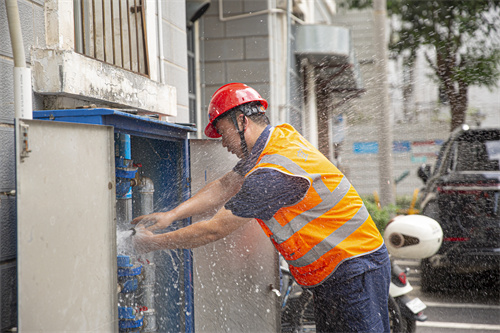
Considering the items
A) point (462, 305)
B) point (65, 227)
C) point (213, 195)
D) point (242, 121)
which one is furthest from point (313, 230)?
point (462, 305)

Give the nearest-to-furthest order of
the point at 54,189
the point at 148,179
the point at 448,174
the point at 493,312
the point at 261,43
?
the point at 54,189
the point at 148,179
the point at 493,312
the point at 448,174
the point at 261,43

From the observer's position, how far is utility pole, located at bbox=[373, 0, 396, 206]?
27.8ft

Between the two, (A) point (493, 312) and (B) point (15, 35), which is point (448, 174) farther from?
(B) point (15, 35)

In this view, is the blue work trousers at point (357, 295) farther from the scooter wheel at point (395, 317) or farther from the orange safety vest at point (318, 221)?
the scooter wheel at point (395, 317)

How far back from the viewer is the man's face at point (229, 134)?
304 cm

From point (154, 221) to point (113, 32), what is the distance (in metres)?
1.19

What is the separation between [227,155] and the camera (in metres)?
3.50

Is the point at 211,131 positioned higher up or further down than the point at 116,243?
higher up

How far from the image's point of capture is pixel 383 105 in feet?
27.6

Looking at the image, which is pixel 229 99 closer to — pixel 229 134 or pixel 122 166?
pixel 229 134

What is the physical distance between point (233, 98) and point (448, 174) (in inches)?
169

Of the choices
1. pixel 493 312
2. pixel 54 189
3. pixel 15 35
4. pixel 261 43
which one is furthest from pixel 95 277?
pixel 261 43

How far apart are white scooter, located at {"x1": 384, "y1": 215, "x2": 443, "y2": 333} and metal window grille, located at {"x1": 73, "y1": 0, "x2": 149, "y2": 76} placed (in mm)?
2234

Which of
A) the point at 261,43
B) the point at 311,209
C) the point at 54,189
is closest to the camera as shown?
the point at 54,189
